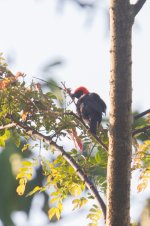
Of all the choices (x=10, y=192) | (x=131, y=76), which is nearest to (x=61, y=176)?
(x=131, y=76)

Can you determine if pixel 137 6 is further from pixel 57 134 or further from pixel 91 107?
pixel 91 107

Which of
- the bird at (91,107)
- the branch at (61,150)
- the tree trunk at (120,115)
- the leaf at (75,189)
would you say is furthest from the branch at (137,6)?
the bird at (91,107)

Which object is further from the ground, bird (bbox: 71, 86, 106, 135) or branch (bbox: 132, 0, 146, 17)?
branch (bbox: 132, 0, 146, 17)

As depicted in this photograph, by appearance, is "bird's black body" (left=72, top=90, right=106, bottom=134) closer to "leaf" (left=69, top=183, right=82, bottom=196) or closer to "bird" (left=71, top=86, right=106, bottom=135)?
"bird" (left=71, top=86, right=106, bottom=135)

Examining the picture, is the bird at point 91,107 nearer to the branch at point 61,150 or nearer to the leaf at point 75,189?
the leaf at point 75,189

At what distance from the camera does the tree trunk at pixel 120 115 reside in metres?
2.34

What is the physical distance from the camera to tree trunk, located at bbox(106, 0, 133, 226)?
7.68ft

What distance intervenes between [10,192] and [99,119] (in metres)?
7.90

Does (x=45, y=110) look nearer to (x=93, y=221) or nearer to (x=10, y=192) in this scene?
(x=93, y=221)

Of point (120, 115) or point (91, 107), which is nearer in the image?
point (120, 115)

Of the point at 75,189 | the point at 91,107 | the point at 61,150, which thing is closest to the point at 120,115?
the point at 61,150

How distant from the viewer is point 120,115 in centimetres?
234

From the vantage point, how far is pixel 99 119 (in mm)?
3654

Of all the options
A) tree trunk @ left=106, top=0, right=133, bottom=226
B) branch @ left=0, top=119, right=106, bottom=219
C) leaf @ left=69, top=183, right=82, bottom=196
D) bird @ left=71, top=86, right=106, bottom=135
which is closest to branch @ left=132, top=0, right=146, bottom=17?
tree trunk @ left=106, top=0, right=133, bottom=226
